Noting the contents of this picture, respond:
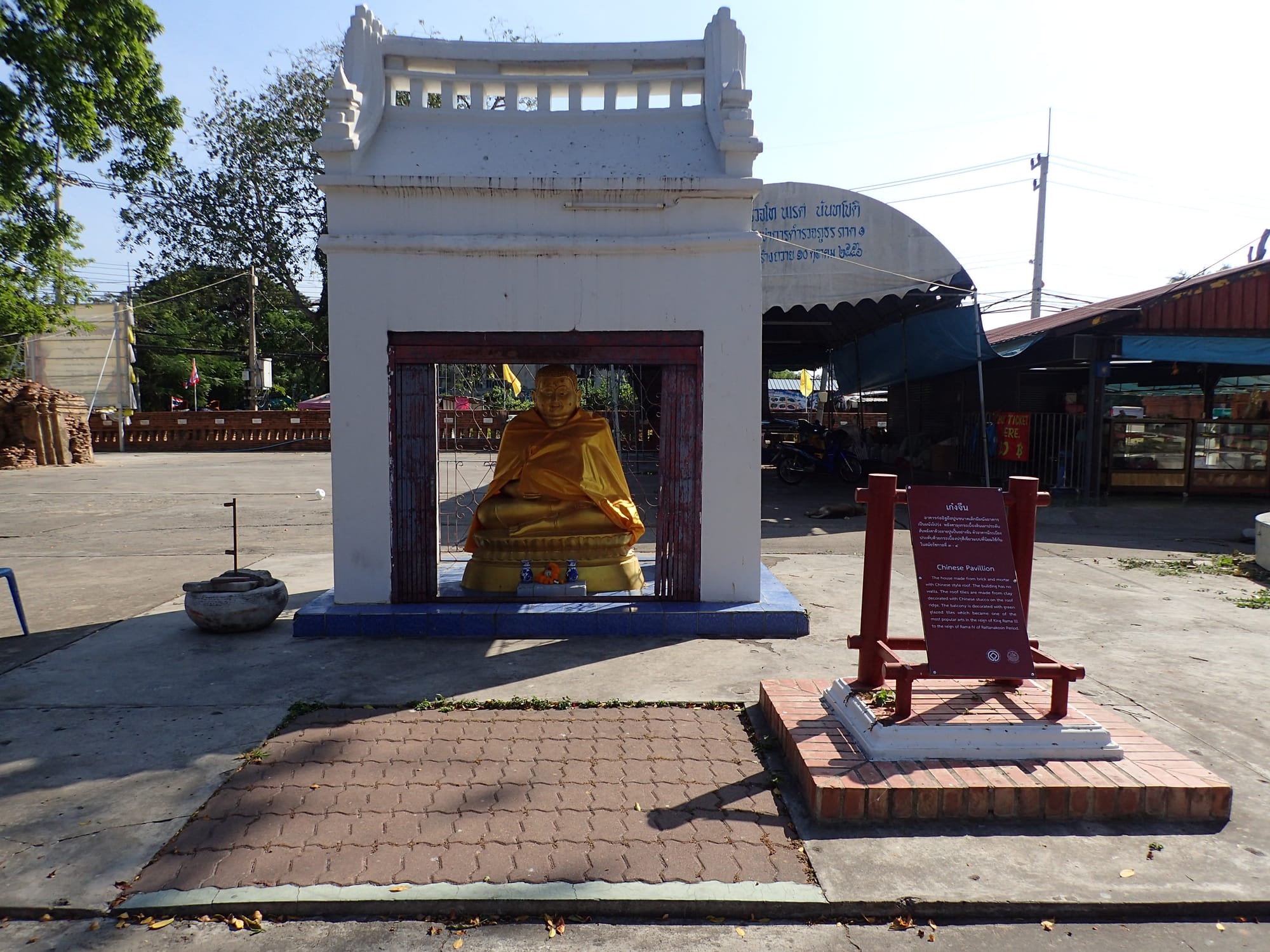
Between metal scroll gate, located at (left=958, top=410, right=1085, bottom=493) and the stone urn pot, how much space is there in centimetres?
1117

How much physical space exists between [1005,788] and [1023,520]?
1328 mm

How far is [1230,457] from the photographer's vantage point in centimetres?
1405

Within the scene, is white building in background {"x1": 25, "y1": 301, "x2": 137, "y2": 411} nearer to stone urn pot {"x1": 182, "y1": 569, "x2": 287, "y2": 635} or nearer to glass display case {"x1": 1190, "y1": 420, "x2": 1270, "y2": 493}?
stone urn pot {"x1": 182, "y1": 569, "x2": 287, "y2": 635}

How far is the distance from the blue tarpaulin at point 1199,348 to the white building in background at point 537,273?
977 cm

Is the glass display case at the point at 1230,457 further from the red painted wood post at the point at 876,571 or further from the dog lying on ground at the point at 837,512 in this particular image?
the red painted wood post at the point at 876,571

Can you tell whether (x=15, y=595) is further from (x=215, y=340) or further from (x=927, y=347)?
(x=215, y=340)

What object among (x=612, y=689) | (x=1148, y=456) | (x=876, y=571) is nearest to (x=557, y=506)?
(x=612, y=689)

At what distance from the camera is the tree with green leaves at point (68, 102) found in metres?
6.84

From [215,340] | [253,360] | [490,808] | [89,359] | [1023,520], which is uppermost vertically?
[215,340]

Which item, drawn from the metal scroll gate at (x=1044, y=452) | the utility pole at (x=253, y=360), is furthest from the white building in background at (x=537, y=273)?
the utility pole at (x=253, y=360)

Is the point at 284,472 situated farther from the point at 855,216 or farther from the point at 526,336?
the point at 526,336

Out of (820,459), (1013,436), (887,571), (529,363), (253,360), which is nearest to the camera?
(887,571)

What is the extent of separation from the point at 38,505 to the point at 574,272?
1239cm

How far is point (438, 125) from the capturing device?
6.61 metres
